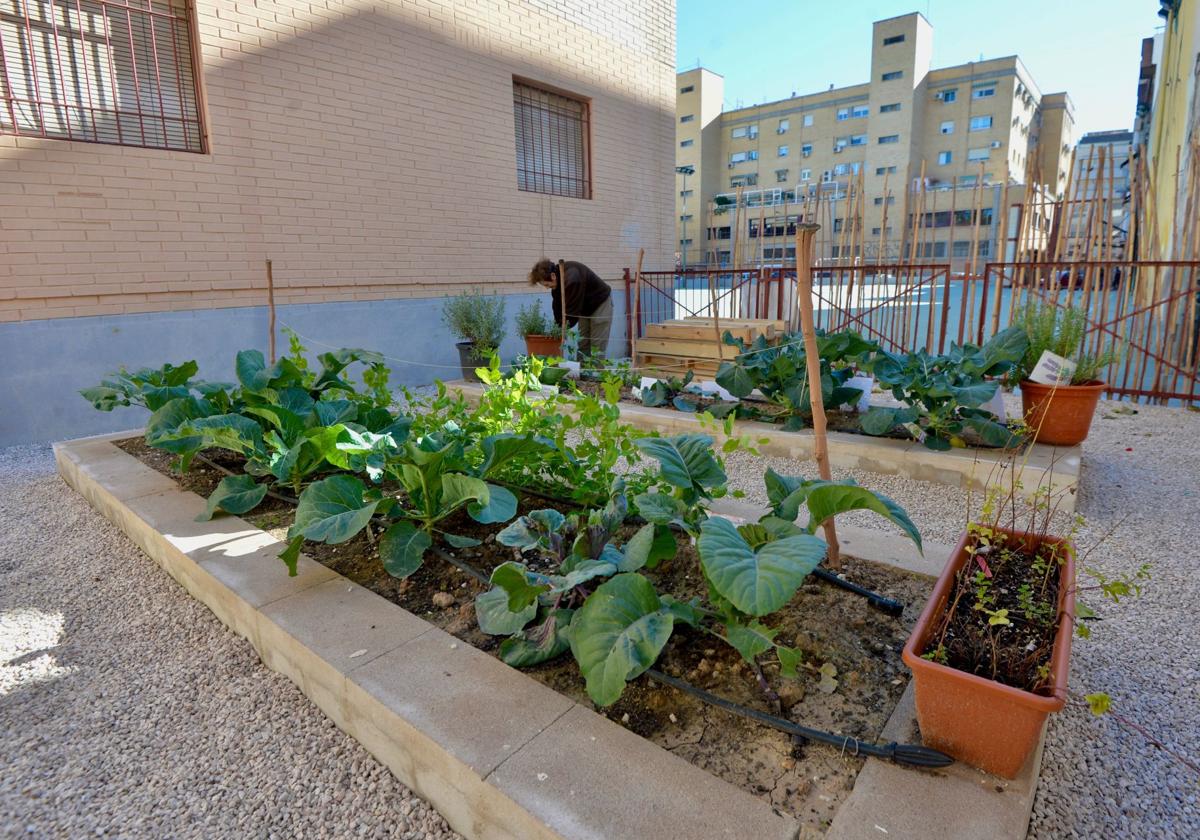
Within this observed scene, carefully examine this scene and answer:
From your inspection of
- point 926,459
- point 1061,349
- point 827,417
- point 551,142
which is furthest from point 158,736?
point 551,142

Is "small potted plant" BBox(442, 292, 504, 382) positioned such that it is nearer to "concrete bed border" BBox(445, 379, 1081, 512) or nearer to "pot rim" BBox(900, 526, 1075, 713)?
"concrete bed border" BBox(445, 379, 1081, 512)

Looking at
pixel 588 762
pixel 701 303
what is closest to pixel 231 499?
pixel 588 762

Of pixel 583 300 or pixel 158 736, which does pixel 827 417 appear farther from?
pixel 158 736

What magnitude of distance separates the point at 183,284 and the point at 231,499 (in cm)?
375

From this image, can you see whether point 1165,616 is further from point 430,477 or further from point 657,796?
point 430,477

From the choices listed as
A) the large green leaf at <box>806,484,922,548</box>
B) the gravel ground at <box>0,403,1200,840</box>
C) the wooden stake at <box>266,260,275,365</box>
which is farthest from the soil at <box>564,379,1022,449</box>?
the large green leaf at <box>806,484,922,548</box>

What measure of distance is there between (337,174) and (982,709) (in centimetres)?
666

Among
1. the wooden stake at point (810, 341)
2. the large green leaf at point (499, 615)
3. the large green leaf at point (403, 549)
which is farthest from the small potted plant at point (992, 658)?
the large green leaf at point (403, 549)

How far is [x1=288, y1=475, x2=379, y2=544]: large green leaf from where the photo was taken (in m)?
1.87

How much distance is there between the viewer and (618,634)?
1393mm

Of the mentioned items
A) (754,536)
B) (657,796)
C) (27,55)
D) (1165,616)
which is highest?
(27,55)

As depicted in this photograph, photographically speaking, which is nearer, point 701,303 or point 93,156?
point 93,156

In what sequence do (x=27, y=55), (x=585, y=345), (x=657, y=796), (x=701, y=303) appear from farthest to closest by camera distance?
(x=701, y=303), (x=585, y=345), (x=27, y=55), (x=657, y=796)

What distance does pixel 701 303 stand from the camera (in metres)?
13.8
